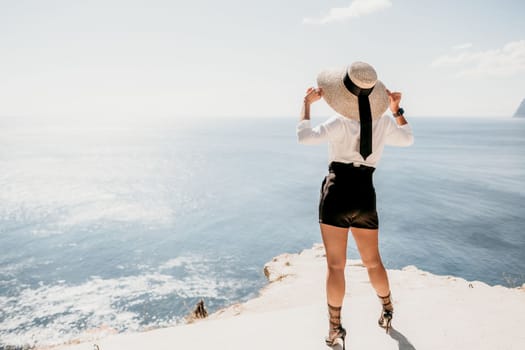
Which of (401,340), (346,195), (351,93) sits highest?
(351,93)

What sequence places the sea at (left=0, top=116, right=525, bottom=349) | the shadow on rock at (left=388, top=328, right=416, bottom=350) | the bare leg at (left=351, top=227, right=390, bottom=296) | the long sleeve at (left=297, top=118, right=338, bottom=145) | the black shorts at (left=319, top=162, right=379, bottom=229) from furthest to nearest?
the sea at (left=0, top=116, right=525, bottom=349), the shadow on rock at (left=388, top=328, right=416, bottom=350), the bare leg at (left=351, top=227, right=390, bottom=296), the black shorts at (left=319, top=162, right=379, bottom=229), the long sleeve at (left=297, top=118, right=338, bottom=145)

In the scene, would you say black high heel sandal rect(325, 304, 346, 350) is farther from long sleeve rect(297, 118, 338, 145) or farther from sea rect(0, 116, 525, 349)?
sea rect(0, 116, 525, 349)

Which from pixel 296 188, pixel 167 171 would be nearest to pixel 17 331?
pixel 296 188

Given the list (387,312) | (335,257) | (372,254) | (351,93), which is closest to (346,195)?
(335,257)

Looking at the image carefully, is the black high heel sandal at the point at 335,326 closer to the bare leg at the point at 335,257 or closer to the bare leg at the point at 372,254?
the bare leg at the point at 335,257

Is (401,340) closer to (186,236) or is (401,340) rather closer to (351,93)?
(351,93)

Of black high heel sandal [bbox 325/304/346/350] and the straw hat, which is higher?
the straw hat

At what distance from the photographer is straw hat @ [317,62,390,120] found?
290 centimetres

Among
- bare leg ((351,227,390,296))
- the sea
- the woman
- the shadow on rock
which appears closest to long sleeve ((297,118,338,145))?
the woman

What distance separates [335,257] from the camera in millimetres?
3273

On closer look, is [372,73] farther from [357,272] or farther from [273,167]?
[273,167]

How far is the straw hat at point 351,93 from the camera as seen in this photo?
2.90m

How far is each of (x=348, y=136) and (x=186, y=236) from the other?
3460 centimetres

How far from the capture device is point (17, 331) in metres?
19.3
